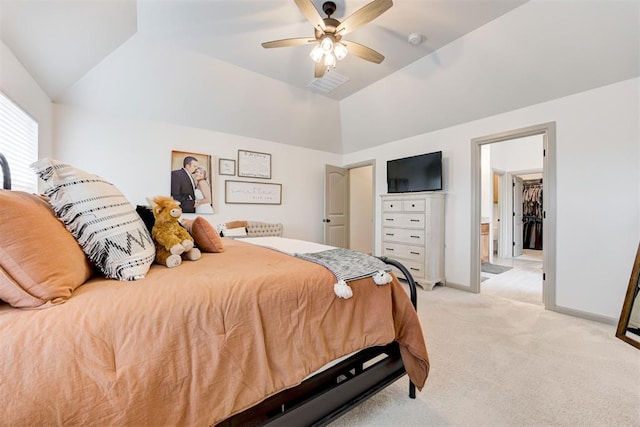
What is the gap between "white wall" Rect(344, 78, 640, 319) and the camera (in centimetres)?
242

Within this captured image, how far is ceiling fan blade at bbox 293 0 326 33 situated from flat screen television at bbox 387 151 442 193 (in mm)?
2467

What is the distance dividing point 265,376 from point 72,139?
377cm

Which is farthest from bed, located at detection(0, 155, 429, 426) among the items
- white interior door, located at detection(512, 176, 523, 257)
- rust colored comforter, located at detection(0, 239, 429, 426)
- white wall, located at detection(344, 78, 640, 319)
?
white interior door, located at detection(512, 176, 523, 257)

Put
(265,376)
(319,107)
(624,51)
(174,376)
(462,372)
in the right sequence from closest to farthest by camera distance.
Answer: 1. (174,376)
2. (265,376)
3. (462,372)
4. (624,51)
5. (319,107)

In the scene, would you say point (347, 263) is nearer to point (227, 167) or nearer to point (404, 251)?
point (404, 251)

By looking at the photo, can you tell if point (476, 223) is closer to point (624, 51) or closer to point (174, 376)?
point (624, 51)

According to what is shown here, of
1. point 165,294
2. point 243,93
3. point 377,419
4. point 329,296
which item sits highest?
point 243,93

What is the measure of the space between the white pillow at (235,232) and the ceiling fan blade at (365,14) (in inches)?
108

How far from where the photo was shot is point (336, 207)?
5102 mm

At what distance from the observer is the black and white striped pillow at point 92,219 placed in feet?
3.21

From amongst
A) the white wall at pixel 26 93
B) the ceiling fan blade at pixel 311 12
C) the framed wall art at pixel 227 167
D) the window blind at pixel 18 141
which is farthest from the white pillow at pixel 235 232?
the ceiling fan blade at pixel 311 12

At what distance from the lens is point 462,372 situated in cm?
173

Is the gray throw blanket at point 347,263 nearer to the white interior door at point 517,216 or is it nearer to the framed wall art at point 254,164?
the framed wall art at point 254,164

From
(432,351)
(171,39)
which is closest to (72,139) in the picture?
(171,39)
